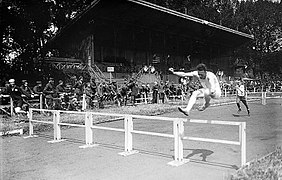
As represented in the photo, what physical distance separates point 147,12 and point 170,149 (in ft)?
70.6

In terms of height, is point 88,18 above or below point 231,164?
above

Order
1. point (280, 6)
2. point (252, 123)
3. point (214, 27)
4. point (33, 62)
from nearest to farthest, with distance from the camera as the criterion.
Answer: point (252, 123), point (33, 62), point (214, 27), point (280, 6)

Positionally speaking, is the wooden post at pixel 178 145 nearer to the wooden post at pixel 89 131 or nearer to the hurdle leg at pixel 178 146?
the hurdle leg at pixel 178 146

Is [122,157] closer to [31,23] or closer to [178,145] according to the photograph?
[178,145]

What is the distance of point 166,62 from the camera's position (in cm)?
3559

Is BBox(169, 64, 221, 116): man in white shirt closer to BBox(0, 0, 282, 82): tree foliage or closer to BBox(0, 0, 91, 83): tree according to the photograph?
BBox(0, 0, 282, 82): tree foliage

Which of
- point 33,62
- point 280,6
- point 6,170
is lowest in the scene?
point 6,170

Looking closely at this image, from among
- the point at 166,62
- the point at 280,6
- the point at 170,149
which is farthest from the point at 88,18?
the point at 280,6

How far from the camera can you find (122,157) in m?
8.22

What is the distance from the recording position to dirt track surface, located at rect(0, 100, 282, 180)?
6.70m

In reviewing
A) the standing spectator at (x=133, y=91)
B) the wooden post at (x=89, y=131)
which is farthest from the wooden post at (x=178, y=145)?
the standing spectator at (x=133, y=91)

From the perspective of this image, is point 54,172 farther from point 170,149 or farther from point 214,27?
point 214,27

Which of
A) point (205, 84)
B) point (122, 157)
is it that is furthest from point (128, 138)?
point (205, 84)

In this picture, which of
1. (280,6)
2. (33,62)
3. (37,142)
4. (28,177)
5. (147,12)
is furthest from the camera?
(280,6)
